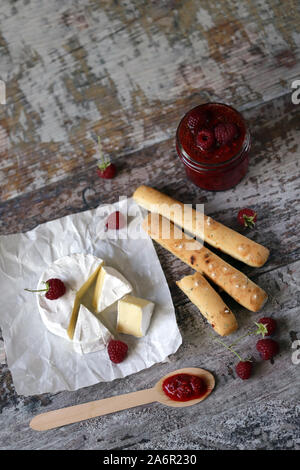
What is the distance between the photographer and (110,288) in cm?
156

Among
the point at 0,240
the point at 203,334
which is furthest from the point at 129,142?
the point at 203,334

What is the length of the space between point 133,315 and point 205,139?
535 mm

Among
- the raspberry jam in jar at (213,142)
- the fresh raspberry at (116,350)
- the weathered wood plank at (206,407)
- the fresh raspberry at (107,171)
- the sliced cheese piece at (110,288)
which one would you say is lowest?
the weathered wood plank at (206,407)

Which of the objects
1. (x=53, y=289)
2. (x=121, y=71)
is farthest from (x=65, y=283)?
(x=121, y=71)

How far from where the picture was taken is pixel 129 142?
5.97ft

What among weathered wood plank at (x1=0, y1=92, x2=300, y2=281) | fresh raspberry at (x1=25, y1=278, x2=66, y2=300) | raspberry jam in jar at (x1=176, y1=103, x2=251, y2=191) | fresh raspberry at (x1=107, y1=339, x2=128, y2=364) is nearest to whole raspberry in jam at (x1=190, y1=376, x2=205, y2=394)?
fresh raspberry at (x1=107, y1=339, x2=128, y2=364)

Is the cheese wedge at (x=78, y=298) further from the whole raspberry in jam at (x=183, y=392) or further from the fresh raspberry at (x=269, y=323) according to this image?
the fresh raspberry at (x=269, y=323)

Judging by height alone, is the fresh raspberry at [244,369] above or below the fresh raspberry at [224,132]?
below

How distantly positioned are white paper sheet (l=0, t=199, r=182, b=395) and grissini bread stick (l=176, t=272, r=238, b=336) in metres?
0.09

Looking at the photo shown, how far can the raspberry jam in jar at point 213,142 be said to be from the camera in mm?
1515

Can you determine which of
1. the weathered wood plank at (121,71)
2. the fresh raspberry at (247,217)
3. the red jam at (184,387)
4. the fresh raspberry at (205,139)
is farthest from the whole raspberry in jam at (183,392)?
the weathered wood plank at (121,71)

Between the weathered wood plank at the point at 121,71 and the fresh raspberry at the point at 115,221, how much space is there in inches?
9.4
